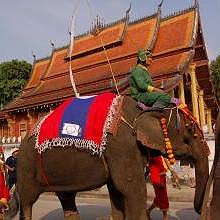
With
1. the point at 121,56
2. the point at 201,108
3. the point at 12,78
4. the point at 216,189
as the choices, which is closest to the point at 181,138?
the point at 216,189

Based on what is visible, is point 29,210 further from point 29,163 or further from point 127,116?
point 127,116

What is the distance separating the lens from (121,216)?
6.23 metres

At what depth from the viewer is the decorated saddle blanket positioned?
18.2ft

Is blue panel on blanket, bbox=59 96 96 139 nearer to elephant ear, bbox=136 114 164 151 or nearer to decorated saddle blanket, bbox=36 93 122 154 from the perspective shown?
decorated saddle blanket, bbox=36 93 122 154

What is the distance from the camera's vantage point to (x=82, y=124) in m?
5.68

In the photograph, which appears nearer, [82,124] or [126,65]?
[82,124]

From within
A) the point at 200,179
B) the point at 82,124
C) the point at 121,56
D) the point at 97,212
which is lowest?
the point at 97,212

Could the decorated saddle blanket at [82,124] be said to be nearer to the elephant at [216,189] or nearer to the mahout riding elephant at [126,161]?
the mahout riding elephant at [126,161]

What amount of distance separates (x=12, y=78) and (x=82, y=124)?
141ft

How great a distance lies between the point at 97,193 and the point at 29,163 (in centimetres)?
930

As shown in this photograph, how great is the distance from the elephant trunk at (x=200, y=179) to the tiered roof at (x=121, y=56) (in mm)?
16500

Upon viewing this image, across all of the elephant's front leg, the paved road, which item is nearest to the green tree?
the paved road

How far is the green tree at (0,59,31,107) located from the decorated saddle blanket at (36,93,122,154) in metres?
40.7

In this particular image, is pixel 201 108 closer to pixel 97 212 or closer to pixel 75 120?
pixel 97 212
